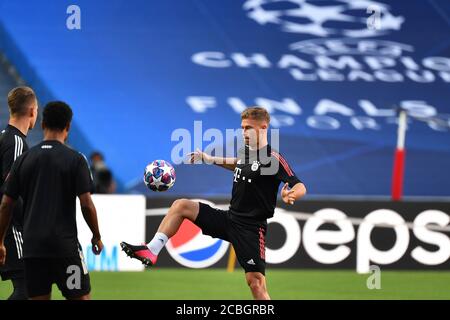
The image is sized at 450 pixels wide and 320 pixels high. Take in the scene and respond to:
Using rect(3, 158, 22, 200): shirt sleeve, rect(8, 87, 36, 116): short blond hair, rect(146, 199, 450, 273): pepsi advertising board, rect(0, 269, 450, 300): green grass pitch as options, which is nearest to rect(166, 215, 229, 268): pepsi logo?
rect(146, 199, 450, 273): pepsi advertising board

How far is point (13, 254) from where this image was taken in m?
8.38

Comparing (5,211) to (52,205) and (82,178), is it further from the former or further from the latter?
(82,178)

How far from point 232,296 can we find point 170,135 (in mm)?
8134

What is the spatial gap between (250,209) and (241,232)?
23cm

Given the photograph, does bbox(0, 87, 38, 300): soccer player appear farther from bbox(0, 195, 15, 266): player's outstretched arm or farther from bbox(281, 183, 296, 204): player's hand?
bbox(281, 183, 296, 204): player's hand

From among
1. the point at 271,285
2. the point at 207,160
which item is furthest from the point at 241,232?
the point at 271,285

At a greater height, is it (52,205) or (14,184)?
(14,184)

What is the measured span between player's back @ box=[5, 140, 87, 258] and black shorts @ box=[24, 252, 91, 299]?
0.07m

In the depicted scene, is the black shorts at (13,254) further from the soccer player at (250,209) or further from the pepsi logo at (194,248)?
the pepsi logo at (194,248)

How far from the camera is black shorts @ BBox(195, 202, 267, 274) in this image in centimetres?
896

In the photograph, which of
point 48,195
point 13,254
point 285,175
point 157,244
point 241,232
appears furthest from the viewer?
point 241,232

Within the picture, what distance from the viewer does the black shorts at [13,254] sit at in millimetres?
8352

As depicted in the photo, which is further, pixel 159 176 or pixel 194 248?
pixel 194 248
